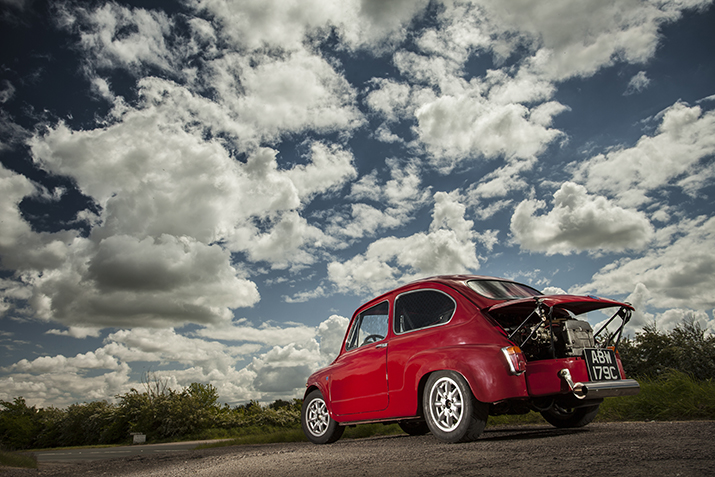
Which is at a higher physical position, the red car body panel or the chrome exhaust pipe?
the red car body panel

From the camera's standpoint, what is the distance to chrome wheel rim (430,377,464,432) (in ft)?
14.4

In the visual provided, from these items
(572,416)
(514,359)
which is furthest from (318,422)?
(514,359)

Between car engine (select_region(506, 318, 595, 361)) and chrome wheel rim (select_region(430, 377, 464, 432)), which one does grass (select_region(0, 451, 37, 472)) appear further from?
car engine (select_region(506, 318, 595, 361))

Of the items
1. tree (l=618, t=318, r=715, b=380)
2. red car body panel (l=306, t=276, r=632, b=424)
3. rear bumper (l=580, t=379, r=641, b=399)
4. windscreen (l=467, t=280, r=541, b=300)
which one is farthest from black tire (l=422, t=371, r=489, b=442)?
tree (l=618, t=318, r=715, b=380)

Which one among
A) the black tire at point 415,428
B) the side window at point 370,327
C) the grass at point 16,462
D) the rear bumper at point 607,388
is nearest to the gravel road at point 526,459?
the rear bumper at point 607,388

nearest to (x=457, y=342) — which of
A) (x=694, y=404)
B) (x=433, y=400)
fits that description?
(x=433, y=400)

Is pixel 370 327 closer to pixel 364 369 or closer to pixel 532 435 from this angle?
pixel 364 369

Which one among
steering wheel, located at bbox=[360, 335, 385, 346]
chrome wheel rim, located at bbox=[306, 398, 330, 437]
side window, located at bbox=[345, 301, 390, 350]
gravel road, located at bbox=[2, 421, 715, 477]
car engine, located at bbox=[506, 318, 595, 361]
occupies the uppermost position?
side window, located at bbox=[345, 301, 390, 350]

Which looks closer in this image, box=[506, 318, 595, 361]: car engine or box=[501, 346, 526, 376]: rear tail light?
box=[501, 346, 526, 376]: rear tail light

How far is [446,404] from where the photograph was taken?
4.51 m

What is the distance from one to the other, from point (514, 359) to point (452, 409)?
2.72ft

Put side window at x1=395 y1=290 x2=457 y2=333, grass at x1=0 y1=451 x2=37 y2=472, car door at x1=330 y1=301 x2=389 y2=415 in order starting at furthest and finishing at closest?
grass at x1=0 y1=451 x2=37 y2=472
car door at x1=330 y1=301 x2=389 y2=415
side window at x1=395 y1=290 x2=457 y2=333

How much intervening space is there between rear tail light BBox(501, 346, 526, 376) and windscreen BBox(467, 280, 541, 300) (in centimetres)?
79

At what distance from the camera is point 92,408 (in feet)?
72.4
